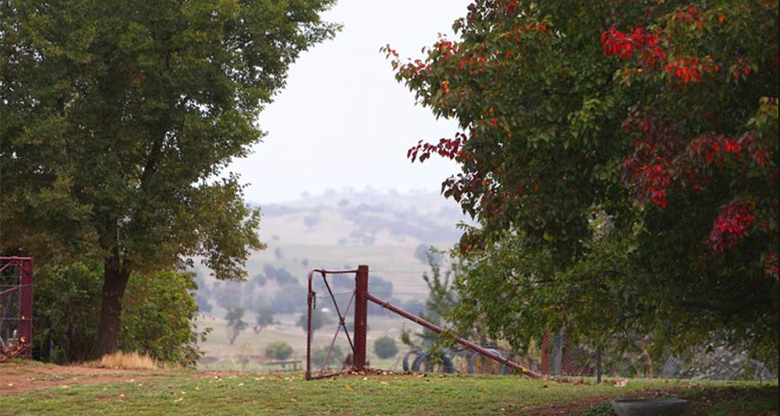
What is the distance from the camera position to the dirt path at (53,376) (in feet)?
52.3

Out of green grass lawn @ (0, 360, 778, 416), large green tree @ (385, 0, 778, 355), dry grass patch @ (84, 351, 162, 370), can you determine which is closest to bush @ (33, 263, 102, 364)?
dry grass patch @ (84, 351, 162, 370)

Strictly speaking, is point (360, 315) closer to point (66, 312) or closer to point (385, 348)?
point (66, 312)

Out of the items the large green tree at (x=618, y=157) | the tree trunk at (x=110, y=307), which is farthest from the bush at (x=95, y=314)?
the large green tree at (x=618, y=157)

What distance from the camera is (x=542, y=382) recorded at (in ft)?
55.0

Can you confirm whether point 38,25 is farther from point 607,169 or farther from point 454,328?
point 607,169

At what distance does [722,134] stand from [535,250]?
2.98 m

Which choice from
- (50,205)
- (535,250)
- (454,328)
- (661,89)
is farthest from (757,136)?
(50,205)

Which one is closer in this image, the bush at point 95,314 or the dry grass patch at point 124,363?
the dry grass patch at point 124,363

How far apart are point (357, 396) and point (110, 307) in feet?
34.1

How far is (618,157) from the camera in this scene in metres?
9.70

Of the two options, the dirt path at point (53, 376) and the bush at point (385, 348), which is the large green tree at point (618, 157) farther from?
the bush at point (385, 348)

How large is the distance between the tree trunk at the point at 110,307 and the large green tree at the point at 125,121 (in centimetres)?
49

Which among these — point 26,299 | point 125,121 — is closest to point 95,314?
point 26,299

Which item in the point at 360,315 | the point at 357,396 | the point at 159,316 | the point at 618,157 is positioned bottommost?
the point at 357,396
